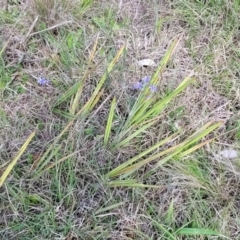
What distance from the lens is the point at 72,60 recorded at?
6.46 feet

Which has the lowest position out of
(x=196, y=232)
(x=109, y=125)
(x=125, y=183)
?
(x=196, y=232)

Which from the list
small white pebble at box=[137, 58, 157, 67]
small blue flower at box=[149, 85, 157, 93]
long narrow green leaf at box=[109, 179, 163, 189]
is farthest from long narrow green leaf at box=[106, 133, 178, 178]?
small white pebble at box=[137, 58, 157, 67]

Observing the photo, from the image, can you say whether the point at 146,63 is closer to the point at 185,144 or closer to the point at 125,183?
the point at 185,144

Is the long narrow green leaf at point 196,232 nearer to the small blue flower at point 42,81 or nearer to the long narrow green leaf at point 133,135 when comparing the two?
the long narrow green leaf at point 133,135

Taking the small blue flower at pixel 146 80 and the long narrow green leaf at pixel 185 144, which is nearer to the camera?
the long narrow green leaf at pixel 185 144

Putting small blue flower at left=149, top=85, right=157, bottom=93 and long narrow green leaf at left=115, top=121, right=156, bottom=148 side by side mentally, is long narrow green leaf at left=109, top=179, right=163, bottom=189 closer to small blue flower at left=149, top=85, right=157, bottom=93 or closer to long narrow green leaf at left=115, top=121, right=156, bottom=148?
long narrow green leaf at left=115, top=121, right=156, bottom=148

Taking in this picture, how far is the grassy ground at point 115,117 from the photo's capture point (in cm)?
165

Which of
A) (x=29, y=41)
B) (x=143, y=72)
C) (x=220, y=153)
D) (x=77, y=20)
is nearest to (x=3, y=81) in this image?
(x=29, y=41)

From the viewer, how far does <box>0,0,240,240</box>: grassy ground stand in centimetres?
165

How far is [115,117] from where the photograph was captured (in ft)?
5.99

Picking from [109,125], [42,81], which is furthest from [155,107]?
[42,81]

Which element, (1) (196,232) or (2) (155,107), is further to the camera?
(2) (155,107)

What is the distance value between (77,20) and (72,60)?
22 cm

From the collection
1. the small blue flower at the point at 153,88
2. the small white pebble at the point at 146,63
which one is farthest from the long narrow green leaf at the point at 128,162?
the small white pebble at the point at 146,63
